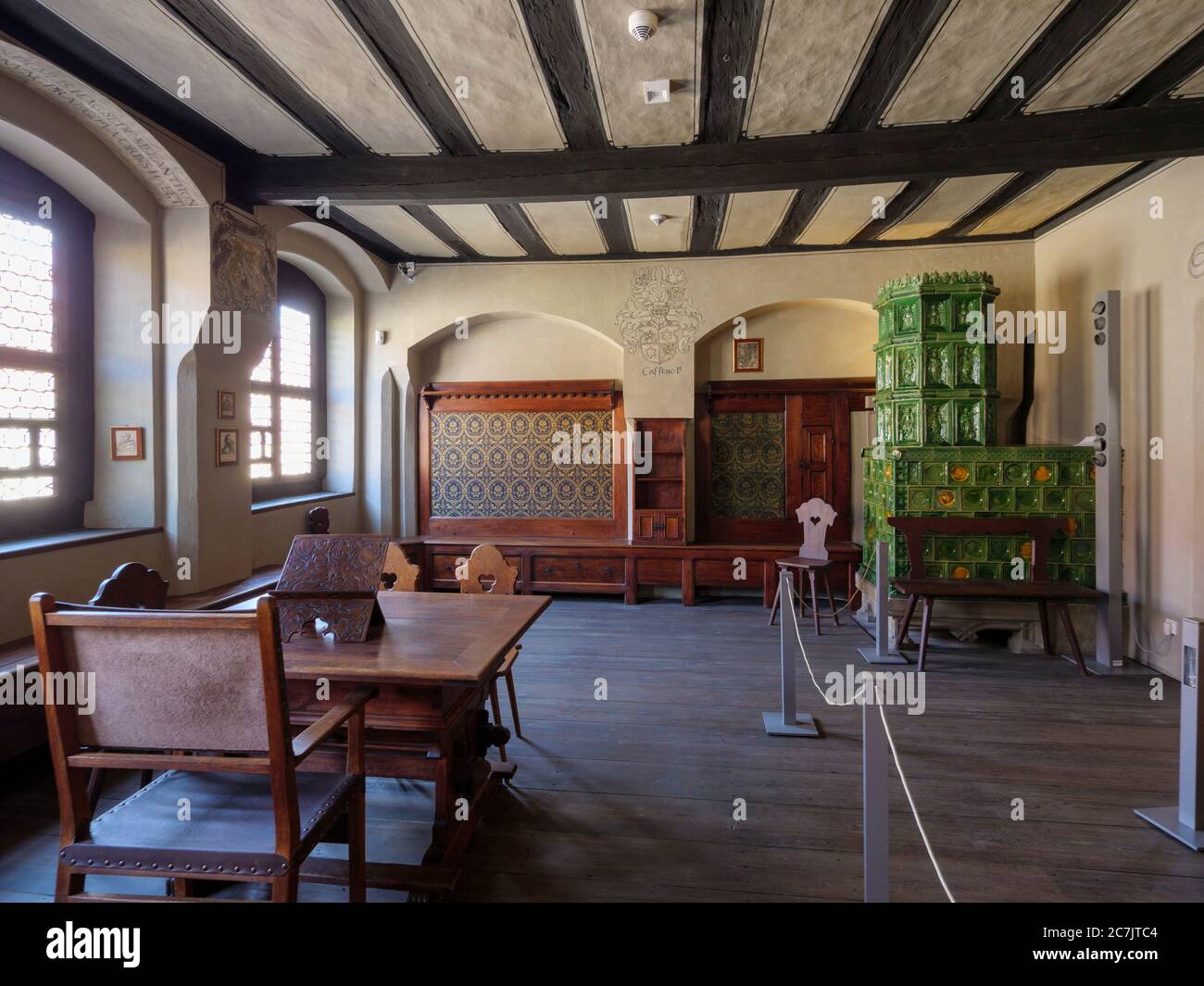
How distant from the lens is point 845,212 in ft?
18.4

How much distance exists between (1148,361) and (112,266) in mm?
6917

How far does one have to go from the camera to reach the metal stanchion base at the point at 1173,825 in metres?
2.57

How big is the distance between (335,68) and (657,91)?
169 centimetres

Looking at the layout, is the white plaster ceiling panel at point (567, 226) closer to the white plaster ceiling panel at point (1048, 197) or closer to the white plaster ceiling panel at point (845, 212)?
the white plaster ceiling panel at point (845, 212)

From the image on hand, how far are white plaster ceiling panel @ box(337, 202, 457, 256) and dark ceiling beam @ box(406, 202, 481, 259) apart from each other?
0.04m

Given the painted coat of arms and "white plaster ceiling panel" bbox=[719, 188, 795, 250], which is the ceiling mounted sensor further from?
the painted coat of arms

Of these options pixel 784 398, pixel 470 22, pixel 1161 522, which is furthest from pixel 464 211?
pixel 1161 522

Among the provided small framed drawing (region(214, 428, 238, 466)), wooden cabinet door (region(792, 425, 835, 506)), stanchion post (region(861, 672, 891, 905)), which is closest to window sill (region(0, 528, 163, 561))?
small framed drawing (region(214, 428, 238, 466))

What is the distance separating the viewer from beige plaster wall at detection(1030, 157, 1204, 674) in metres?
4.26

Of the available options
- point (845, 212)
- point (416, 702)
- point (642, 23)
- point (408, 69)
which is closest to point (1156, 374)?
point (845, 212)

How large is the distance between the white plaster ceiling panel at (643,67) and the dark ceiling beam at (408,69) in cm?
69

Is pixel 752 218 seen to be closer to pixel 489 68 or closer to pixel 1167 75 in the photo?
pixel 1167 75

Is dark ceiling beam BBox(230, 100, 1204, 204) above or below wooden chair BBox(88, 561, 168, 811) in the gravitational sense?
above

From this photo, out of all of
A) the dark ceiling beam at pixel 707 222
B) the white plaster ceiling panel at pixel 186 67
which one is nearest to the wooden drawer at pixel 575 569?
the dark ceiling beam at pixel 707 222
